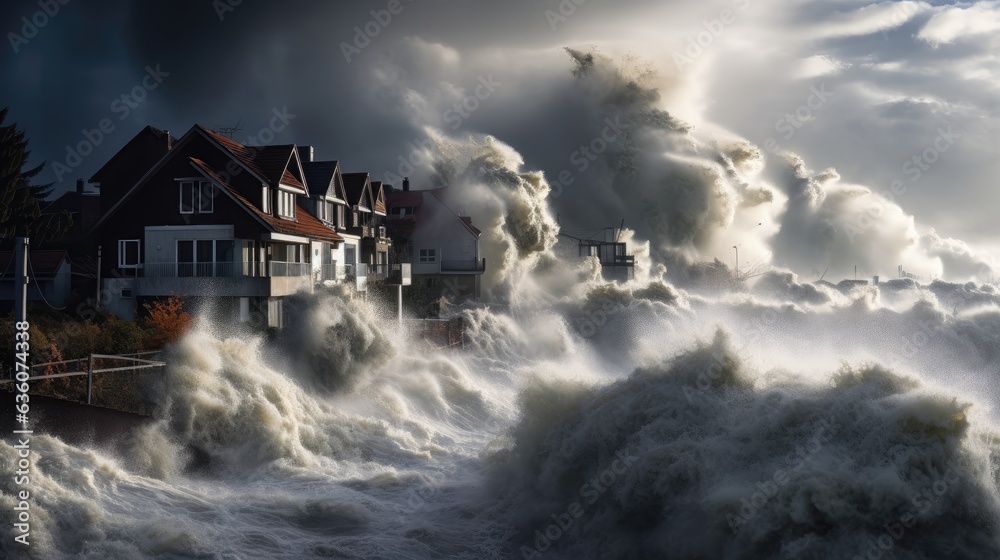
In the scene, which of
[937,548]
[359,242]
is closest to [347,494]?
[937,548]

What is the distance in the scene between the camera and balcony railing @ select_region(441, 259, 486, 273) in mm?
59438

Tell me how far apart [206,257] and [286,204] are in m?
4.94

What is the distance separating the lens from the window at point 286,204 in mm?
34688

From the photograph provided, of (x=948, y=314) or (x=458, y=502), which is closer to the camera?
(x=458, y=502)

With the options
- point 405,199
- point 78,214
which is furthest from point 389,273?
point 78,214

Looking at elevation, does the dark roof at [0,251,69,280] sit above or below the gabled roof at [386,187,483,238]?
below

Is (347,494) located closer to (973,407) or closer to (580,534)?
(580,534)

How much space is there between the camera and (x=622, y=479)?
15.5m

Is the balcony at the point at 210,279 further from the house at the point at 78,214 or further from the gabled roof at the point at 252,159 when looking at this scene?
the house at the point at 78,214

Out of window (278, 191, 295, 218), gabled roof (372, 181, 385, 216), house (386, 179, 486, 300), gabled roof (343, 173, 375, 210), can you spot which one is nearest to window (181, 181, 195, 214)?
window (278, 191, 295, 218)

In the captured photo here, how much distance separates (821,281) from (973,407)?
8639 centimetres

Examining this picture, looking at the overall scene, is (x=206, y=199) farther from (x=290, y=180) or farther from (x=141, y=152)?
(x=141, y=152)

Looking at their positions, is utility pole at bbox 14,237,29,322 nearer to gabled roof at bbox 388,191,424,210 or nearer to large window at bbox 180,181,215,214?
large window at bbox 180,181,215,214

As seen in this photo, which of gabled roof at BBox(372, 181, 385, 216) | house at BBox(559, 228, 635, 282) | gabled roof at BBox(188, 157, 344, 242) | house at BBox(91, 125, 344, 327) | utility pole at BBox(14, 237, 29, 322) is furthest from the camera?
house at BBox(559, 228, 635, 282)
